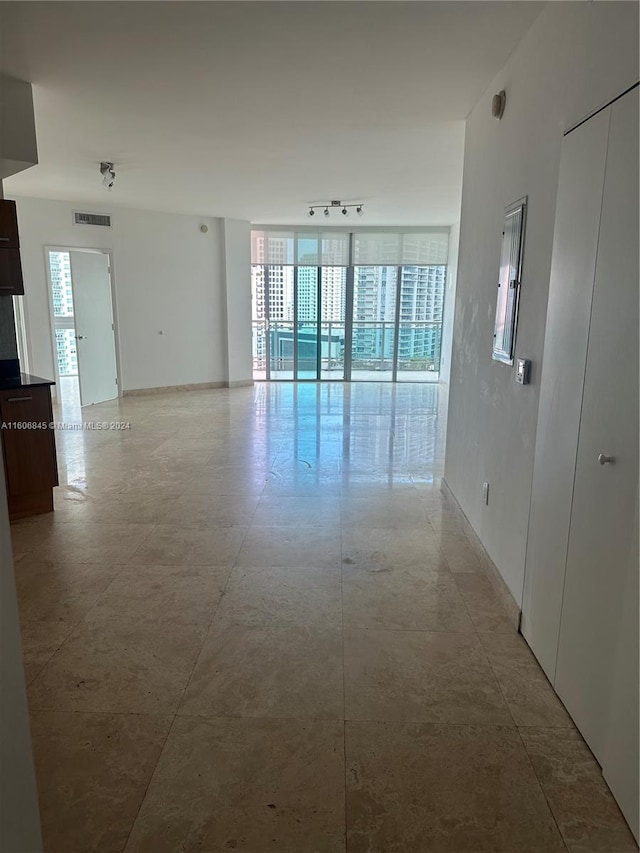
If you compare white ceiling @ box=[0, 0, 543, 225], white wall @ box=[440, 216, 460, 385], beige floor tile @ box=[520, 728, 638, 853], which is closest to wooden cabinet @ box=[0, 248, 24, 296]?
white ceiling @ box=[0, 0, 543, 225]

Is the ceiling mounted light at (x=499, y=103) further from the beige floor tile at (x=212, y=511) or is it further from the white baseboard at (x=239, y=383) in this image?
the white baseboard at (x=239, y=383)

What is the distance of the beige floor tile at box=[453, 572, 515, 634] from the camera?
8.46 ft

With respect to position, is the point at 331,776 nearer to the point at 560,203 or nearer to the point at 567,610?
the point at 567,610

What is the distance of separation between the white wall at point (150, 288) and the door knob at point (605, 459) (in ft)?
25.6

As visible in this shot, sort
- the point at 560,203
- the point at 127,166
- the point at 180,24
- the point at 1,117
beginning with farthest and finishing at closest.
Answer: the point at 127,166
the point at 1,117
the point at 180,24
the point at 560,203

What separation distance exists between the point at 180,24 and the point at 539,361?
7.67ft

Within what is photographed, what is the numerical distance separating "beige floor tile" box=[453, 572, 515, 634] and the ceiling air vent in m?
7.48

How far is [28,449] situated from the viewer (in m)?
3.81

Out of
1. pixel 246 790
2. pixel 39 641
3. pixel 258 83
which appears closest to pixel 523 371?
pixel 246 790

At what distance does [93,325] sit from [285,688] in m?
7.21

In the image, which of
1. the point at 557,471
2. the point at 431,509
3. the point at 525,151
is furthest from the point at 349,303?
the point at 557,471

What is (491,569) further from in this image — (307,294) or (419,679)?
(307,294)

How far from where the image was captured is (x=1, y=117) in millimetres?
Answer: 3312

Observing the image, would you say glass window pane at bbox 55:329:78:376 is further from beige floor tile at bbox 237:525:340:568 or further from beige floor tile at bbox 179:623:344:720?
beige floor tile at bbox 179:623:344:720
